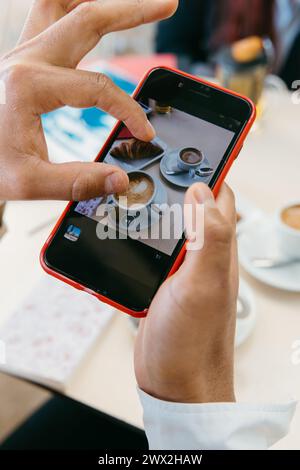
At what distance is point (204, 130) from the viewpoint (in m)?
0.64

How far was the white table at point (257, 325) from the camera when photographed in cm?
67

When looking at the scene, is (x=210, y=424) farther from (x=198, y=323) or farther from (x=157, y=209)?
(x=157, y=209)

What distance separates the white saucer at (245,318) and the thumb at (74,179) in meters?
0.30

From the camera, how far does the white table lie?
0.67 m

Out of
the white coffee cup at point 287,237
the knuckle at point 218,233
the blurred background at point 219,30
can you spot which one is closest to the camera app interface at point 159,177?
the knuckle at point 218,233

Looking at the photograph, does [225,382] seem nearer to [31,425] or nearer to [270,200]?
[31,425]

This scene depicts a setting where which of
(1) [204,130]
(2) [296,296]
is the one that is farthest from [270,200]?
(1) [204,130]

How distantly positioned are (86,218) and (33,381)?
0.25 meters

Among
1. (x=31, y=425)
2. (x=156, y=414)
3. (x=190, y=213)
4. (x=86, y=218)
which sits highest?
(x=190, y=213)

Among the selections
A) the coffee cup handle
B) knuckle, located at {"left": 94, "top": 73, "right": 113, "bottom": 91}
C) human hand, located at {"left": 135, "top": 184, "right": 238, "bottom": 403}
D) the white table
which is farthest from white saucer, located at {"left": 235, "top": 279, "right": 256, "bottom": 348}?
knuckle, located at {"left": 94, "top": 73, "right": 113, "bottom": 91}

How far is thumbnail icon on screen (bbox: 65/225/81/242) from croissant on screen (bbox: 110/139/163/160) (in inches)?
4.2

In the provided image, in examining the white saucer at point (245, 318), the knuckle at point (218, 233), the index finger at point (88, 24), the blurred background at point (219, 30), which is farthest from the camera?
the blurred background at point (219, 30)

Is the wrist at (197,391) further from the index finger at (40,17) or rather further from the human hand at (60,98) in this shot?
the index finger at (40,17)

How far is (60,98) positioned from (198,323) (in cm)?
31
